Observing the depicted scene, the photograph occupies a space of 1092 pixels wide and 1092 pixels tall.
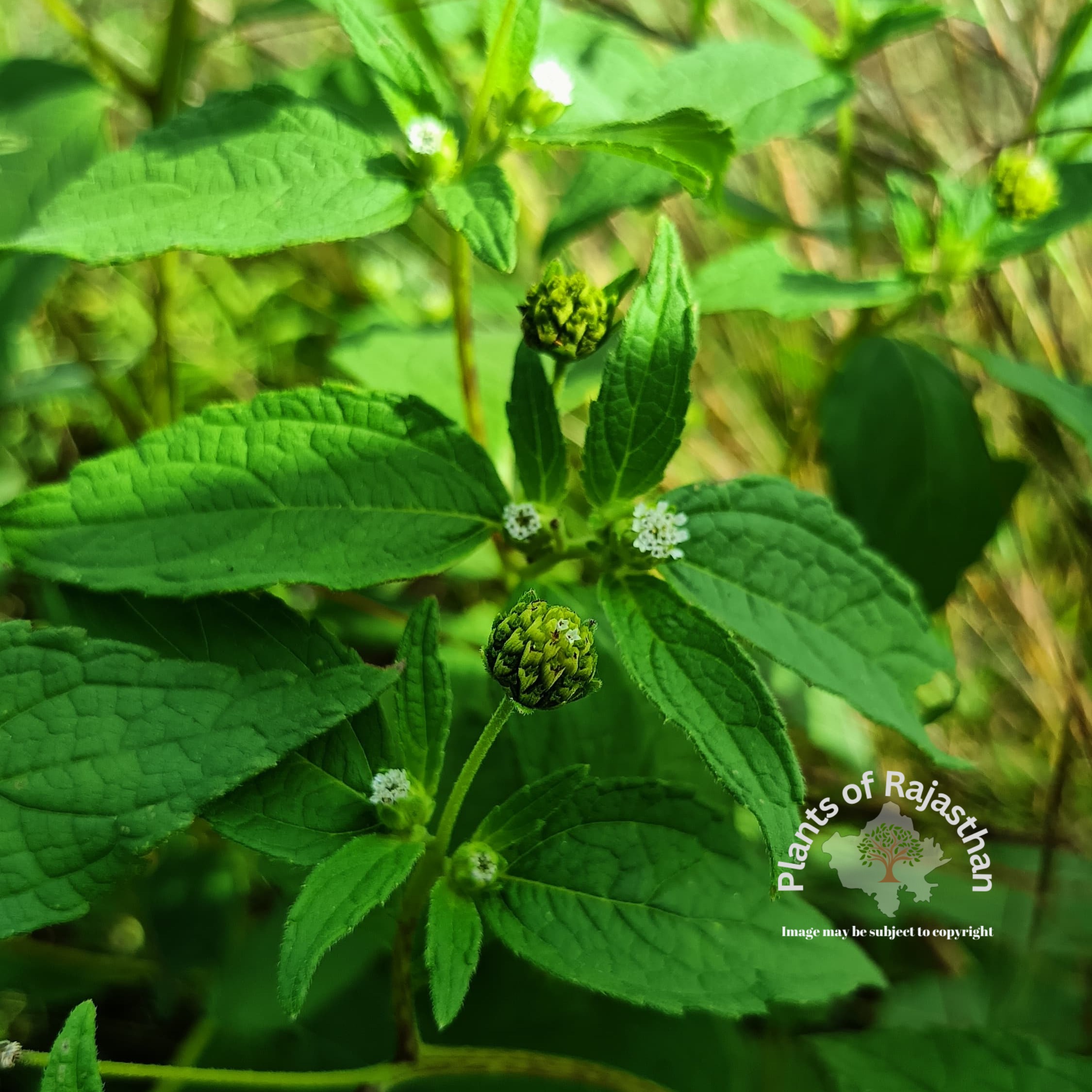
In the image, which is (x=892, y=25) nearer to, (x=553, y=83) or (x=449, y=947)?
(x=553, y=83)

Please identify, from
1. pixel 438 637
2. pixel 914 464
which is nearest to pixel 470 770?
pixel 438 637

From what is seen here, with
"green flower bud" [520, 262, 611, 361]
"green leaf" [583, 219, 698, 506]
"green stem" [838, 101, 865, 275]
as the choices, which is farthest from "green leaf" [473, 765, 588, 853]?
"green stem" [838, 101, 865, 275]

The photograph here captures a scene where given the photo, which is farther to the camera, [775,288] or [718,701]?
[775,288]

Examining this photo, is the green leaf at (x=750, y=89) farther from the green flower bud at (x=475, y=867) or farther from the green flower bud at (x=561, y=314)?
the green flower bud at (x=475, y=867)

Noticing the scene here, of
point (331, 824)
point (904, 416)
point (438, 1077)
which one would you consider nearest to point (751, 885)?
point (331, 824)

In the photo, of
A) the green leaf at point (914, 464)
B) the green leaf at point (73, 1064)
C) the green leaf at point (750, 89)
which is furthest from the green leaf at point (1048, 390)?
the green leaf at point (73, 1064)

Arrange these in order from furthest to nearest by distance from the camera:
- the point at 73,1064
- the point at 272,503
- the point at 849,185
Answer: the point at 849,185
the point at 272,503
the point at 73,1064

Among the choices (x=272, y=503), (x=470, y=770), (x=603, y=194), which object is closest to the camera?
(x=470, y=770)
